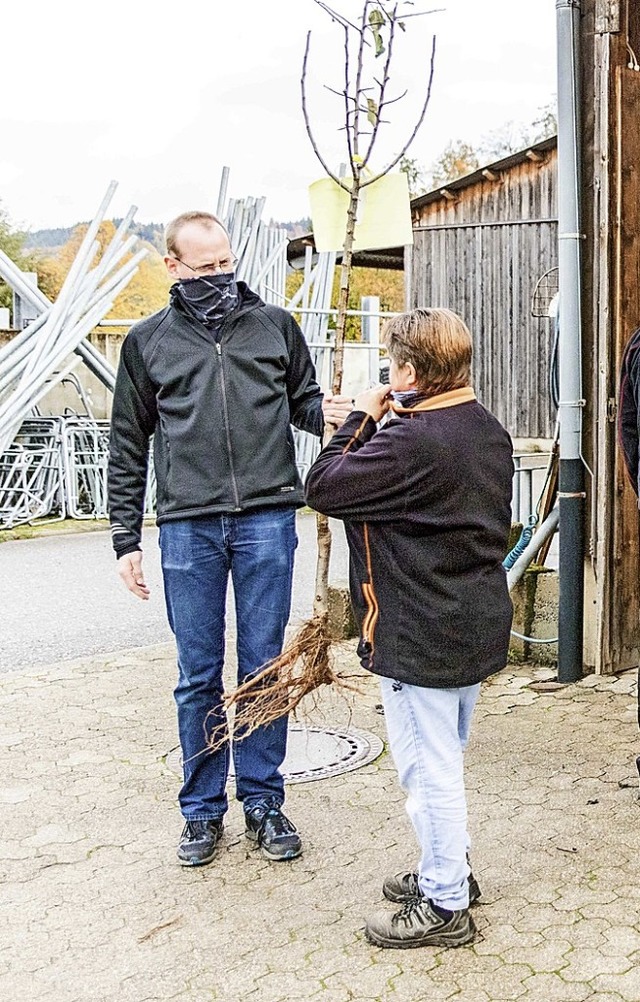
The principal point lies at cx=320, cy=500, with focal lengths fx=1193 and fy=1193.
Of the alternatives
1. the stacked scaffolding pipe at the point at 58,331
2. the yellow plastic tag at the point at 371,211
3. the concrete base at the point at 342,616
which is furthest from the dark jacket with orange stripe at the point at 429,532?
the stacked scaffolding pipe at the point at 58,331

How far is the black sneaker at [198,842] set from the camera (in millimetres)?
3871

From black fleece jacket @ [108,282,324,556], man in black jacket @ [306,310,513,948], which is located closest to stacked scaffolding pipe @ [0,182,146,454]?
black fleece jacket @ [108,282,324,556]

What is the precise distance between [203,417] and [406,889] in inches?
62.1

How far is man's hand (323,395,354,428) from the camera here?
11.7 ft

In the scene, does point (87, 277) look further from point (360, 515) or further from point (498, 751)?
point (360, 515)

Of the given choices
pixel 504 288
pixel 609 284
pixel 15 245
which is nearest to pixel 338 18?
pixel 609 284

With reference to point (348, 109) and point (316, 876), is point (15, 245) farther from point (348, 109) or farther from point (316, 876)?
point (316, 876)

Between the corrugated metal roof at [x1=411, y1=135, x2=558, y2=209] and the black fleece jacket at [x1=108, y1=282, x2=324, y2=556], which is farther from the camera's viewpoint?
the corrugated metal roof at [x1=411, y1=135, x2=558, y2=209]

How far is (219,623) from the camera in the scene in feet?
13.0

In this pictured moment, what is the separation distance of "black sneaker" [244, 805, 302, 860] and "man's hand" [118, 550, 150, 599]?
830mm

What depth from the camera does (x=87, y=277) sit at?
14.2 m

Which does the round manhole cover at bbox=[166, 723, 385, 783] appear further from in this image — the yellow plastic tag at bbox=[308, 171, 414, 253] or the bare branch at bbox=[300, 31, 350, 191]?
the bare branch at bbox=[300, 31, 350, 191]

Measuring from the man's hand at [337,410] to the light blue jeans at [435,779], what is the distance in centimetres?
81

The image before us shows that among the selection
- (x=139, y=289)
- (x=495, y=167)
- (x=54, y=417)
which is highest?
(x=139, y=289)
